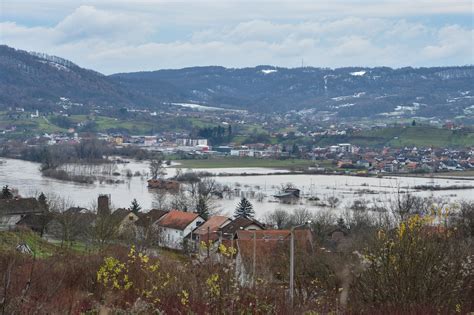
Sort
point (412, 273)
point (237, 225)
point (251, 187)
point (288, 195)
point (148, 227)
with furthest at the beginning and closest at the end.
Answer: point (251, 187) < point (288, 195) < point (237, 225) < point (148, 227) < point (412, 273)

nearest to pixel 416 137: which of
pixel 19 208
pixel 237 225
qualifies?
pixel 19 208

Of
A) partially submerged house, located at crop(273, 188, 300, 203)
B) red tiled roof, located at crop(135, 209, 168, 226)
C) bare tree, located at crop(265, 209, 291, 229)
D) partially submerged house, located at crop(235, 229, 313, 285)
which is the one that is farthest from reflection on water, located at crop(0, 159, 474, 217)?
partially submerged house, located at crop(235, 229, 313, 285)

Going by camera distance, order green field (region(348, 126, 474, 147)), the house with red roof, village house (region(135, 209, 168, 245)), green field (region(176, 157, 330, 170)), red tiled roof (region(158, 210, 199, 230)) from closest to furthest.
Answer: village house (region(135, 209, 168, 245)) < the house with red roof < red tiled roof (region(158, 210, 199, 230)) < green field (region(176, 157, 330, 170)) < green field (region(348, 126, 474, 147))

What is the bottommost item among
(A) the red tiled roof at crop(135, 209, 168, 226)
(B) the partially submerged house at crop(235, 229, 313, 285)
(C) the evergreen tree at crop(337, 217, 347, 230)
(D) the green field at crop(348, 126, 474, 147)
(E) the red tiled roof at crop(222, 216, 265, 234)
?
(C) the evergreen tree at crop(337, 217, 347, 230)

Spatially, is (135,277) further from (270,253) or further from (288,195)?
(288,195)

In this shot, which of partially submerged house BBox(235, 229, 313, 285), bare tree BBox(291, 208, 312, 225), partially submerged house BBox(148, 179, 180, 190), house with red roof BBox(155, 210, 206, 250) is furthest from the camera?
partially submerged house BBox(148, 179, 180, 190)

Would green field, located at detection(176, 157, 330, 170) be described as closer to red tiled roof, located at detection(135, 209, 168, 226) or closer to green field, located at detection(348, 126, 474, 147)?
green field, located at detection(348, 126, 474, 147)

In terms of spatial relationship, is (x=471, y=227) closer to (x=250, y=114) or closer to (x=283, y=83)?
(x=250, y=114)
